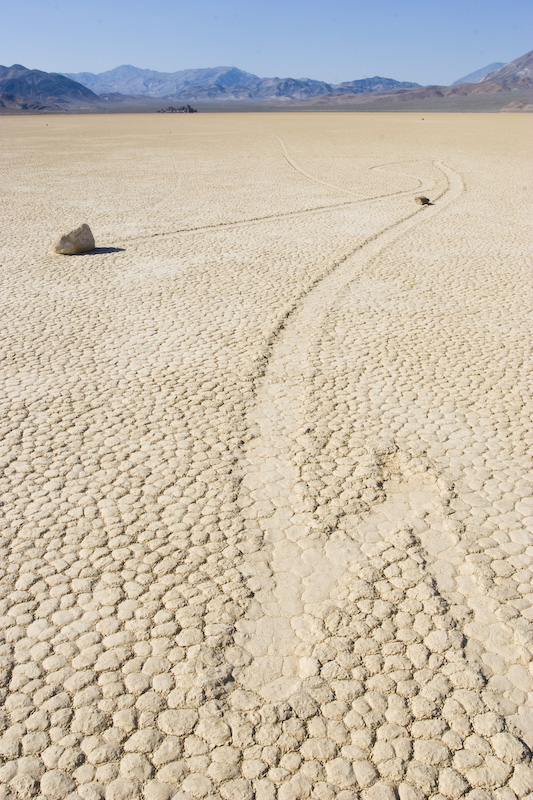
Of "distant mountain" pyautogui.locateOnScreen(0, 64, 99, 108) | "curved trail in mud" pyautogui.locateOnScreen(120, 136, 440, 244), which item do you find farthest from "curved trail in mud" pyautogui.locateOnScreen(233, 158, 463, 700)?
"distant mountain" pyautogui.locateOnScreen(0, 64, 99, 108)

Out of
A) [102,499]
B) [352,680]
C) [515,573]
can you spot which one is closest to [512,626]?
[515,573]

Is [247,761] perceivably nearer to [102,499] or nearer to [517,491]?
[102,499]

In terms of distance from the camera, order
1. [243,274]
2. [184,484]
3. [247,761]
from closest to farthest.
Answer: [247,761]
[184,484]
[243,274]

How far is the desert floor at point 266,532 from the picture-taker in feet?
7.90

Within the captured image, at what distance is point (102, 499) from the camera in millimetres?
3762

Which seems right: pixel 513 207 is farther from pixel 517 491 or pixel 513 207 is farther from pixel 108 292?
pixel 517 491

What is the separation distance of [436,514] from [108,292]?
4907 millimetres

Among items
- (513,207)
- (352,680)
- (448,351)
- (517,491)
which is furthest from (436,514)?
(513,207)

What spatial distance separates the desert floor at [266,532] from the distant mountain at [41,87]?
571 feet

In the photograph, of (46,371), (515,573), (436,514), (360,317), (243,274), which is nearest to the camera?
(515,573)

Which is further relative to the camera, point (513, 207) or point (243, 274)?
point (513, 207)

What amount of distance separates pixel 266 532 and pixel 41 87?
198 m

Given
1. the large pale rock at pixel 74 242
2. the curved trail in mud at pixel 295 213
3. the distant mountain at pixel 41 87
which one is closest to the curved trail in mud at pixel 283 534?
the large pale rock at pixel 74 242

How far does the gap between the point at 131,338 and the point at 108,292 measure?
5.05ft
